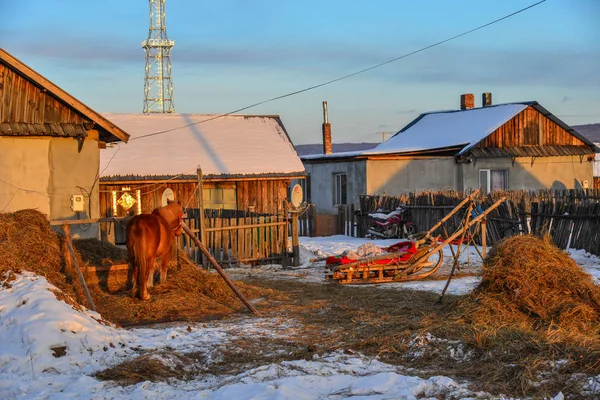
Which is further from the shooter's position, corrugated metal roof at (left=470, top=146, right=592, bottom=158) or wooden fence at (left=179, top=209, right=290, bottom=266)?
corrugated metal roof at (left=470, top=146, right=592, bottom=158)

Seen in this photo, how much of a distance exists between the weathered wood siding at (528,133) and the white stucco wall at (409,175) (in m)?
1.74

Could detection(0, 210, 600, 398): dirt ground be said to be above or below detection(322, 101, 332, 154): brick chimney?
below

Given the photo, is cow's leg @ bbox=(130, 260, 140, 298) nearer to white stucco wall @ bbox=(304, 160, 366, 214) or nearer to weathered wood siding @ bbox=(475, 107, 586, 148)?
white stucco wall @ bbox=(304, 160, 366, 214)

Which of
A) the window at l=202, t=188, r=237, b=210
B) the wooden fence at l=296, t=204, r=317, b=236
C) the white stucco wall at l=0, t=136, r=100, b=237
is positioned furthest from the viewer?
the wooden fence at l=296, t=204, r=317, b=236

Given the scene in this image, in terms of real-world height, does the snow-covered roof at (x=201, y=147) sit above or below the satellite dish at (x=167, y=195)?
above

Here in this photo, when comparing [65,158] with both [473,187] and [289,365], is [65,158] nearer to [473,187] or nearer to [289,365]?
[289,365]

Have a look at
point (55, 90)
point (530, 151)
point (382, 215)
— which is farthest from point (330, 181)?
point (55, 90)

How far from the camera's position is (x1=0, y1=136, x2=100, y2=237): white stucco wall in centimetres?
1633

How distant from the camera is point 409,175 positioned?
32250mm

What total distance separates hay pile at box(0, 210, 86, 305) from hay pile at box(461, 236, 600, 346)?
18.3ft

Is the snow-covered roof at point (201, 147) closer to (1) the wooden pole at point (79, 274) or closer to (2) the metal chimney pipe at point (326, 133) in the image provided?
(2) the metal chimney pipe at point (326, 133)

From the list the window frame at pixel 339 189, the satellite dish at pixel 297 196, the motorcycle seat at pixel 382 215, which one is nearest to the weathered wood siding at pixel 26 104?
the satellite dish at pixel 297 196

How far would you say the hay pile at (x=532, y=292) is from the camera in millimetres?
10094

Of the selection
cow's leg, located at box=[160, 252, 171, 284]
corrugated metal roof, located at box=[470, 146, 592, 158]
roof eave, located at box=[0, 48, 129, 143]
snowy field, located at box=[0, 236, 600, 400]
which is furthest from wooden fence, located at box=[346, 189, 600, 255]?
roof eave, located at box=[0, 48, 129, 143]
